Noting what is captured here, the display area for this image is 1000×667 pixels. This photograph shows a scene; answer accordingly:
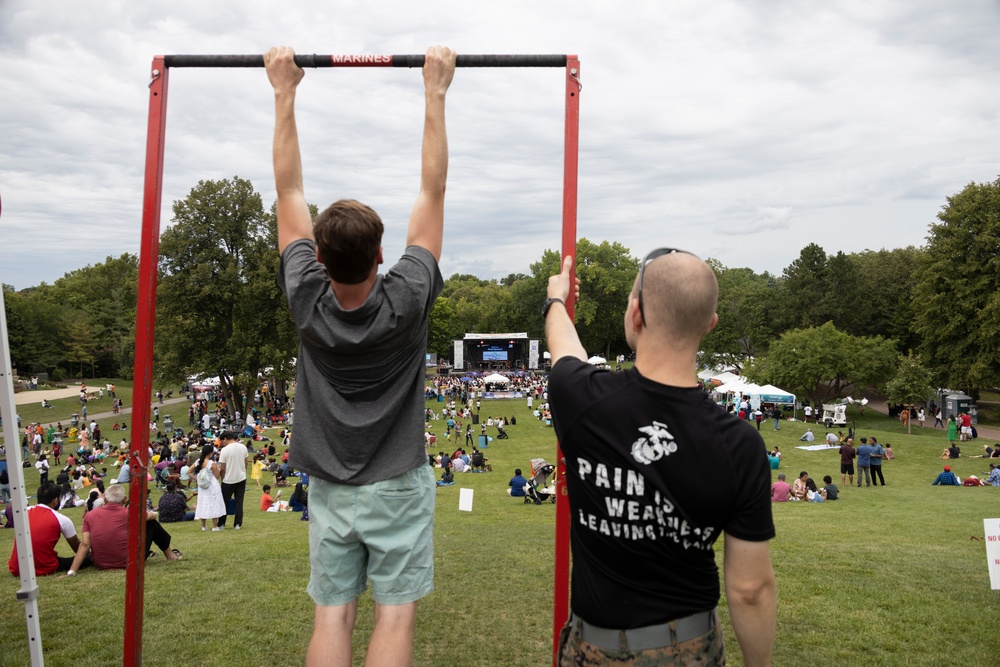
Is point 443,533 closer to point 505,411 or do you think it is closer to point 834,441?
point 834,441

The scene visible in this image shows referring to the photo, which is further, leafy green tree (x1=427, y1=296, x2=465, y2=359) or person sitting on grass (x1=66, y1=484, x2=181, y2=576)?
leafy green tree (x1=427, y1=296, x2=465, y2=359)

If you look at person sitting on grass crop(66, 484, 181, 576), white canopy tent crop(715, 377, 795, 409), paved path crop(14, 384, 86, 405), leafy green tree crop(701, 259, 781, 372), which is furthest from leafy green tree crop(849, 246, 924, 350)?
paved path crop(14, 384, 86, 405)

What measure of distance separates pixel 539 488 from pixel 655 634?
54.4 feet

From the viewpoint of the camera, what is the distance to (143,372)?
13.5 feet

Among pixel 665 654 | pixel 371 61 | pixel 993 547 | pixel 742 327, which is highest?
pixel 742 327

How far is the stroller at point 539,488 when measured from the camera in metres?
18.3

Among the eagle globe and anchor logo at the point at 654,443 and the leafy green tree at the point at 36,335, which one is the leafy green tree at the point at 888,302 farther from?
the leafy green tree at the point at 36,335

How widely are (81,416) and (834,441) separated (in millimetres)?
48300

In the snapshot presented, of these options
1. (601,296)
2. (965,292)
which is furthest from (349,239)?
(601,296)

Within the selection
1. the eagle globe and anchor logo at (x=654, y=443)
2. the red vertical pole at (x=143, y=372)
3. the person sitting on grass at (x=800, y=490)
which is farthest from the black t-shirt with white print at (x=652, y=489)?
the person sitting on grass at (x=800, y=490)

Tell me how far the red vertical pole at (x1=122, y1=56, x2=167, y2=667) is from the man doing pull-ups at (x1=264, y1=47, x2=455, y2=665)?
1505mm

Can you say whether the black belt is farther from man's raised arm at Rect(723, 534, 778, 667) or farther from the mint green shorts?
the mint green shorts

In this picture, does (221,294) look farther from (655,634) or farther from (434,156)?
(655,634)

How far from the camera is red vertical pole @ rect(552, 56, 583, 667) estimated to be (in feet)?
12.6
